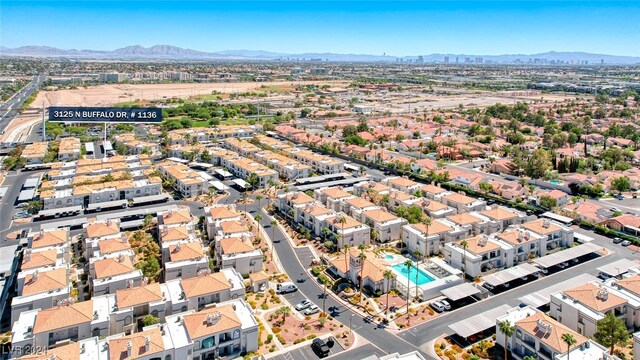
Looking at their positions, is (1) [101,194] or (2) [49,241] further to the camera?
(1) [101,194]

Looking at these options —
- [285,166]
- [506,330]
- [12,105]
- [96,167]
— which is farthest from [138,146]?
[12,105]

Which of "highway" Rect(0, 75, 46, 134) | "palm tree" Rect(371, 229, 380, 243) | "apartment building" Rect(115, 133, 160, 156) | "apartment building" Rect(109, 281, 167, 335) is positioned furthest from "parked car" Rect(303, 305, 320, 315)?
"highway" Rect(0, 75, 46, 134)

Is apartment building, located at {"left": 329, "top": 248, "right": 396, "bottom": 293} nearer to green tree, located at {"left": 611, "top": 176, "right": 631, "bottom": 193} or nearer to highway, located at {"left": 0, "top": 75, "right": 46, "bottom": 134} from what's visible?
green tree, located at {"left": 611, "top": 176, "right": 631, "bottom": 193}

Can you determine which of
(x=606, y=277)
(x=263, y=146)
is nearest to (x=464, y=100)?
(x=263, y=146)

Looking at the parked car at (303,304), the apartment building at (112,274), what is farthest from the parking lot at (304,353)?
the apartment building at (112,274)

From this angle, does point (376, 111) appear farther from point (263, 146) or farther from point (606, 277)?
point (606, 277)

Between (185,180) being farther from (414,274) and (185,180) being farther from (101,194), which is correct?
→ (414,274)
